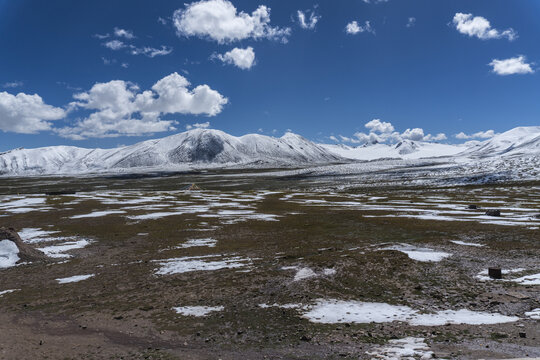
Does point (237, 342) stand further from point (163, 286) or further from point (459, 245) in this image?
point (459, 245)

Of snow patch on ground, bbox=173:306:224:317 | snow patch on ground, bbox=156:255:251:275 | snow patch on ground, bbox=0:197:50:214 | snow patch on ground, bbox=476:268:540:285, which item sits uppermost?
snow patch on ground, bbox=0:197:50:214

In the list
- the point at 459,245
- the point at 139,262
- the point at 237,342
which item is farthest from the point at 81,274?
the point at 459,245

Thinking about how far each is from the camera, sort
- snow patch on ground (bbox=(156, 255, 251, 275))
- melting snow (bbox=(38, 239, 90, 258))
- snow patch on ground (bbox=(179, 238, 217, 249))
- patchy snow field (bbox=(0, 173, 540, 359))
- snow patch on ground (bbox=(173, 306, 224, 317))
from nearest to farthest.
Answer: patchy snow field (bbox=(0, 173, 540, 359))
snow patch on ground (bbox=(173, 306, 224, 317))
snow patch on ground (bbox=(156, 255, 251, 275))
melting snow (bbox=(38, 239, 90, 258))
snow patch on ground (bbox=(179, 238, 217, 249))

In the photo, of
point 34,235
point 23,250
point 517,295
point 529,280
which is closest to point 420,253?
point 529,280

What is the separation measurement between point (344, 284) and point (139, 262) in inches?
605

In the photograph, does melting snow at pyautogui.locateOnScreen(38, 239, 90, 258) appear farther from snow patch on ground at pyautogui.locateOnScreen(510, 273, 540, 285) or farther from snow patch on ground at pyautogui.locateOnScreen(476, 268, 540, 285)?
snow patch on ground at pyautogui.locateOnScreen(510, 273, 540, 285)

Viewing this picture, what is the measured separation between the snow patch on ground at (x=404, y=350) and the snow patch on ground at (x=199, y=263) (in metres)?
12.9

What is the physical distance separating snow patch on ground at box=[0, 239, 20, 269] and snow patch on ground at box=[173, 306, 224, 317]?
17.6 m

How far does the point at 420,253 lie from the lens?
78.8ft

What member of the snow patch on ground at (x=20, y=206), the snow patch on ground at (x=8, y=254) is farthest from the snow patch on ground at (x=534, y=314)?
the snow patch on ground at (x=20, y=206)

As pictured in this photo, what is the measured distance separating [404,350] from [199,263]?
16.1 m

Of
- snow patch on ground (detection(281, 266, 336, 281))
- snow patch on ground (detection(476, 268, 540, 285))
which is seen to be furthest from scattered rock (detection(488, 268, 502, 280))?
snow patch on ground (detection(281, 266, 336, 281))

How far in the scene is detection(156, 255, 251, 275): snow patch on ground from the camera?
72.0 ft

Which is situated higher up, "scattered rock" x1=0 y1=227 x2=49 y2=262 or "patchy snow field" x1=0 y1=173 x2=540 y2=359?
"scattered rock" x1=0 y1=227 x2=49 y2=262
